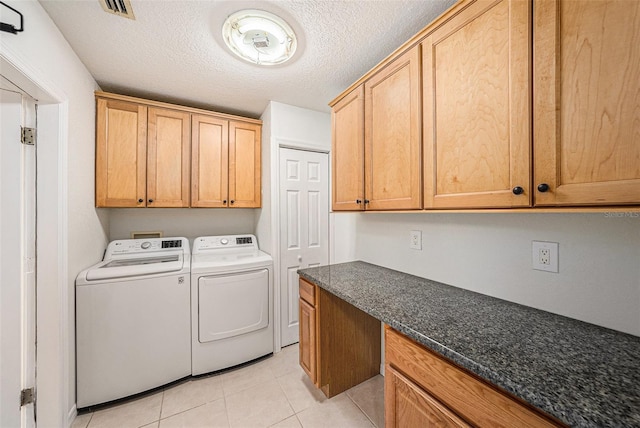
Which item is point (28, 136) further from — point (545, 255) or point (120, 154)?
point (545, 255)

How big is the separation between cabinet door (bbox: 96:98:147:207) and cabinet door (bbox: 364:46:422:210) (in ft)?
6.27

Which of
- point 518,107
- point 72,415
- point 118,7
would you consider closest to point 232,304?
point 72,415

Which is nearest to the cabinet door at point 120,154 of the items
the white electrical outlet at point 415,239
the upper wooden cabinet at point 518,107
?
the upper wooden cabinet at point 518,107

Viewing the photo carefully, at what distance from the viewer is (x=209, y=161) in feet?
7.68

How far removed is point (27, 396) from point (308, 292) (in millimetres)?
1664

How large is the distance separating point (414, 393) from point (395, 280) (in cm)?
66

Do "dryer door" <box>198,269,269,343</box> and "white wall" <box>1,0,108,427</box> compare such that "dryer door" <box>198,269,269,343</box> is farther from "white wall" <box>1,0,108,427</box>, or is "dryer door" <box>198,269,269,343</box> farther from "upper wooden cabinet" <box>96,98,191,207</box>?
"upper wooden cabinet" <box>96,98,191,207</box>

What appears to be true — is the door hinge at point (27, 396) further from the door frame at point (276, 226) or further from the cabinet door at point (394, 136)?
the cabinet door at point (394, 136)

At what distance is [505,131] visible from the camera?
2.99 ft

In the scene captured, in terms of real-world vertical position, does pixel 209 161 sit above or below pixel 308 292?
above

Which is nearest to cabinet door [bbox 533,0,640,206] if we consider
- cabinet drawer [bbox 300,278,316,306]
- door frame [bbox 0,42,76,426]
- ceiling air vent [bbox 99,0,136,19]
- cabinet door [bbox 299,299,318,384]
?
cabinet drawer [bbox 300,278,316,306]

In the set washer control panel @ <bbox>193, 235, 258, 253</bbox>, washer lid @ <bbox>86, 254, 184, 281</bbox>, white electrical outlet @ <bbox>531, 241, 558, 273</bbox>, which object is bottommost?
washer lid @ <bbox>86, 254, 184, 281</bbox>

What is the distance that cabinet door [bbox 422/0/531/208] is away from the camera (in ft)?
2.84

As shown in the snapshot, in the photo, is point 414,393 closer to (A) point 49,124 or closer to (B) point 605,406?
(B) point 605,406
